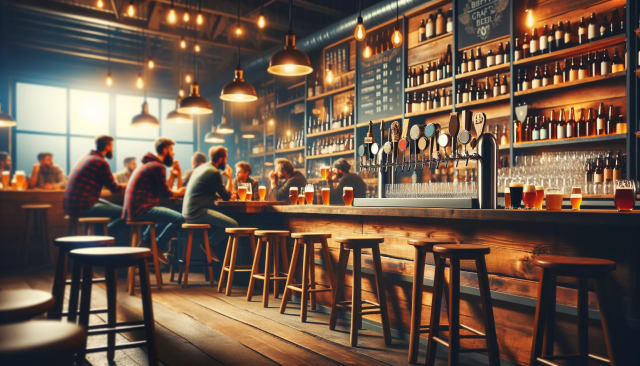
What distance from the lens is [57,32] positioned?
9.05 meters

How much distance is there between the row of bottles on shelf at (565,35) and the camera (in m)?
3.88

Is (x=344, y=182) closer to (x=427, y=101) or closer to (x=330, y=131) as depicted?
(x=427, y=101)

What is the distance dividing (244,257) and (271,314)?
4.21ft

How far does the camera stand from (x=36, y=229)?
6023mm

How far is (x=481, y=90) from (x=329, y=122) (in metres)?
2.76

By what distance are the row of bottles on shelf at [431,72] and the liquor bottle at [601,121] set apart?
1.62 meters

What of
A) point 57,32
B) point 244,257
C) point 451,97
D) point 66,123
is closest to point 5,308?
point 244,257

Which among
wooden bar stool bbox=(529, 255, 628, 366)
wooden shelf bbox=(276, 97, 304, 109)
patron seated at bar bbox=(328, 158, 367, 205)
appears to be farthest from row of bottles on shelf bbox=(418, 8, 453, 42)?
wooden bar stool bbox=(529, 255, 628, 366)

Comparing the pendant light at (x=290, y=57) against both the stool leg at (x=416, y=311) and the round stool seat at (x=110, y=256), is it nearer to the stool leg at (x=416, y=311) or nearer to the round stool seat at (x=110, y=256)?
the stool leg at (x=416, y=311)

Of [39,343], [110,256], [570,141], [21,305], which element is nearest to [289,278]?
[110,256]

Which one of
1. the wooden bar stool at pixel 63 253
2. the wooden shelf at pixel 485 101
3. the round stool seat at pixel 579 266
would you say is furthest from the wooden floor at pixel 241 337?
the wooden shelf at pixel 485 101

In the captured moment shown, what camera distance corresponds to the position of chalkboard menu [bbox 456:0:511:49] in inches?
185

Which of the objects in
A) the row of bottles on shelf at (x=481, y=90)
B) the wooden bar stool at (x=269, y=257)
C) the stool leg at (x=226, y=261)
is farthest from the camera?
the row of bottles on shelf at (x=481, y=90)

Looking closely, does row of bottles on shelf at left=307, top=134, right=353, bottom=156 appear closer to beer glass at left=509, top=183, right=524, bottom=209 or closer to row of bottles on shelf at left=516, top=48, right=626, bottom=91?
row of bottles on shelf at left=516, top=48, right=626, bottom=91
